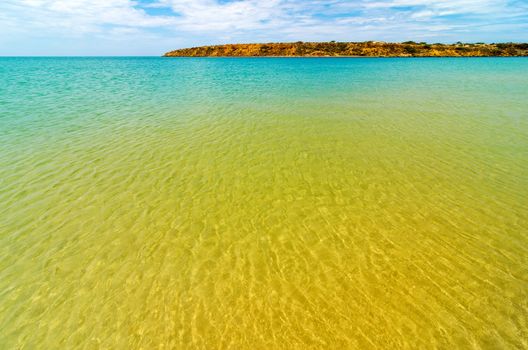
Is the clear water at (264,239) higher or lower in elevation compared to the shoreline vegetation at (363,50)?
lower

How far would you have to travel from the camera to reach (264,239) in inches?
291

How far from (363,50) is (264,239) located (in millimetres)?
150626

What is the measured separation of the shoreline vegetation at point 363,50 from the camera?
367 feet

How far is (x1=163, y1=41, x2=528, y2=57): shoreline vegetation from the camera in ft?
367

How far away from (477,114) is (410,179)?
14518mm

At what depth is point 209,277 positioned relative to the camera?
621 cm

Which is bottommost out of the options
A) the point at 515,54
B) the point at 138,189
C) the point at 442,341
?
the point at 442,341

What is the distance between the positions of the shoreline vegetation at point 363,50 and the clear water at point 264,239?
13191 centimetres

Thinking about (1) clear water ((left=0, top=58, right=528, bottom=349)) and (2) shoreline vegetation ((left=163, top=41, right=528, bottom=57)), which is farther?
(2) shoreline vegetation ((left=163, top=41, right=528, bottom=57))

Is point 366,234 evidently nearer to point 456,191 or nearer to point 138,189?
A: point 456,191

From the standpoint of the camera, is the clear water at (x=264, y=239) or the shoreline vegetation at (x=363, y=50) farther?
the shoreline vegetation at (x=363, y=50)

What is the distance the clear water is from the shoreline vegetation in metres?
132

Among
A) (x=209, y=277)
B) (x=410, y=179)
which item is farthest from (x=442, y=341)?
(x=410, y=179)

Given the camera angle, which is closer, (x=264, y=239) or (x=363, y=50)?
(x=264, y=239)
